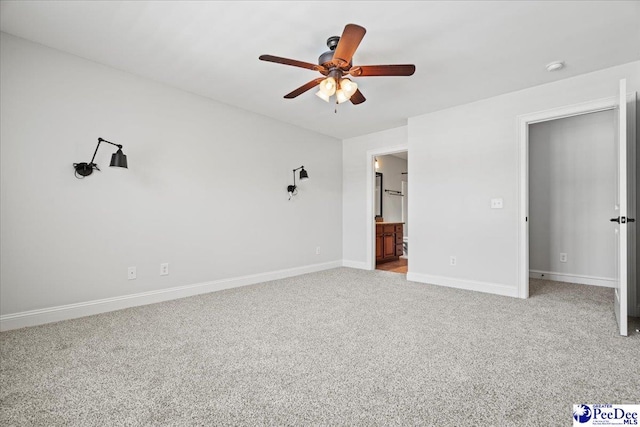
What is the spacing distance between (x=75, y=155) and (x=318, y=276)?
3.22 metres

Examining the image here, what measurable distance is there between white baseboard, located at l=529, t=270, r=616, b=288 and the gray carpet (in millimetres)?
1256

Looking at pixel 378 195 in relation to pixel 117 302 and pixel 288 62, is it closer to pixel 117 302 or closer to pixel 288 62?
pixel 288 62

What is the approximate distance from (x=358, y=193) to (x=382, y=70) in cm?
321

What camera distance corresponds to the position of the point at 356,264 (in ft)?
17.7

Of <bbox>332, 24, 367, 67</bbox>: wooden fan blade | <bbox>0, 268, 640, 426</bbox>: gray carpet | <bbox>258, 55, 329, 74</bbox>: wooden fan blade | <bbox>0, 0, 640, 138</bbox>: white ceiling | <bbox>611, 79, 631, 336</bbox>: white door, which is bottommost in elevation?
<bbox>0, 268, 640, 426</bbox>: gray carpet

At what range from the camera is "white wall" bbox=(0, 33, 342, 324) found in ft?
8.24

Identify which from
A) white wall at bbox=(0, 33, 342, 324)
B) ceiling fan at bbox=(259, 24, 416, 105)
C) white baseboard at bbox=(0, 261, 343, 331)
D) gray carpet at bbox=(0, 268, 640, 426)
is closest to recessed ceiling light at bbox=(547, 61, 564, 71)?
ceiling fan at bbox=(259, 24, 416, 105)

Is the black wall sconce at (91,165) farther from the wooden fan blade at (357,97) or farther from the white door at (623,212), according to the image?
the white door at (623,212)

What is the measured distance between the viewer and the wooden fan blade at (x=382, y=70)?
2244 mm

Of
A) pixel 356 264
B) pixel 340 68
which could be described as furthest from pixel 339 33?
pixel 356 264

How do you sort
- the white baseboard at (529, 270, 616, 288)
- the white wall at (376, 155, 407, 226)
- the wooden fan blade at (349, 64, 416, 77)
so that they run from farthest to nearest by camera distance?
the white wall at (376, 155, 407, 226)
the white baseboard at (529, 270, 616, 288)
the wooden fan blade at (349, 64, 416, 77)

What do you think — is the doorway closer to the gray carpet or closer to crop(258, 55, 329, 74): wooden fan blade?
the gray carpet

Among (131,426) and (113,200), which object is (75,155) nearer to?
(113,200)

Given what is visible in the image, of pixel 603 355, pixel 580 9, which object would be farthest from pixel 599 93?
pixel 603 355
